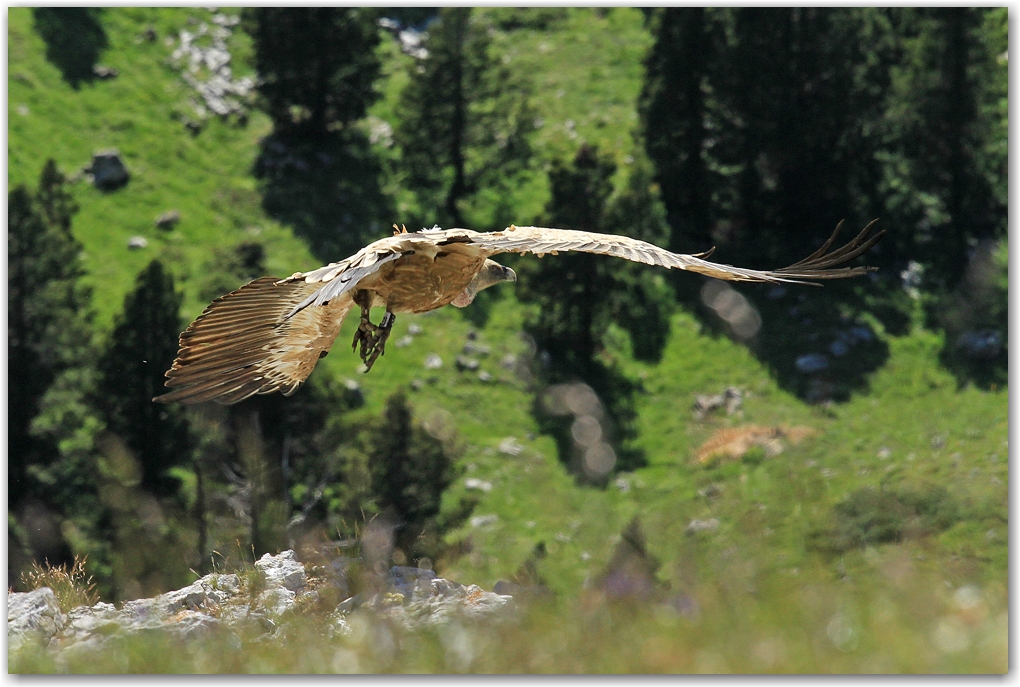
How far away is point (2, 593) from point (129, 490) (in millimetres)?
17052

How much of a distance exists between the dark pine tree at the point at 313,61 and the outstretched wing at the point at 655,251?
3277 centimetres

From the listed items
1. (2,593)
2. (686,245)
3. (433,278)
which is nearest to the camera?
(433,278)

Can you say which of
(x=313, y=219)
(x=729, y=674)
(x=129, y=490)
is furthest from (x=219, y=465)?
(x=729, y=674)

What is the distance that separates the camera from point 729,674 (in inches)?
280

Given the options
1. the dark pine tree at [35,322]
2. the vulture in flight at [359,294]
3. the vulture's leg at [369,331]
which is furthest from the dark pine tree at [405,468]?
the vulture in flight at [359,294]

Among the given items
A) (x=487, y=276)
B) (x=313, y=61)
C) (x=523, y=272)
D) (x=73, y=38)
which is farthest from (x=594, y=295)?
(x=487, y=276)

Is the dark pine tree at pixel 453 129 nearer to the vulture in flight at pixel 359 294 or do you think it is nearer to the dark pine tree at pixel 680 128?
the dark pine tree at pixel 680 128

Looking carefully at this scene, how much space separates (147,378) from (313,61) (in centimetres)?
1653

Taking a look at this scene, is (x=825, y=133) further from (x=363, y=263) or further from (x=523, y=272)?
(x=363, y=263)

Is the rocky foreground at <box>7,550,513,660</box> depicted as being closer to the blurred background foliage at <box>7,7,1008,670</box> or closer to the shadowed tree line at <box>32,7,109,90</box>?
the blurred background foliage at <box>7,7,1008,670</box>

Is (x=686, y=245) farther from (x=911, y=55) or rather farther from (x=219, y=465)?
(x=219, y=465)

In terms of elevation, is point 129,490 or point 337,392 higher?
point 337,392

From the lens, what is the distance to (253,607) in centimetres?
1065

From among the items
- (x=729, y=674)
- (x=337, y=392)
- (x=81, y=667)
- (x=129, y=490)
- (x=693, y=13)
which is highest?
(x=693, y=13)
